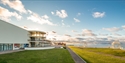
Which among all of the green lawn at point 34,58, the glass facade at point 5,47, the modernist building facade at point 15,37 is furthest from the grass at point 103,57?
the modernist building facade at point 15,37

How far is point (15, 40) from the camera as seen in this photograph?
3259cm

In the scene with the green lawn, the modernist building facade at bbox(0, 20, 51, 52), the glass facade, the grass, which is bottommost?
the grass

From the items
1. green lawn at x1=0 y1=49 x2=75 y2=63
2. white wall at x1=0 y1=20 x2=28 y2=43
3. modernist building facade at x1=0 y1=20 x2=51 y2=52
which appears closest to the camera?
green lawn at x1=0 y1=49 x2=75 y2=63

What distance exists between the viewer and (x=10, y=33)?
29656 mm

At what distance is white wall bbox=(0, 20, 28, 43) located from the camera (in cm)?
2617

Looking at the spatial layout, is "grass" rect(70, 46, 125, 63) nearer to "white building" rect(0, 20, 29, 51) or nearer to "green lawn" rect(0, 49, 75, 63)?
"green lawn" rect(0, 49, 75, 63)

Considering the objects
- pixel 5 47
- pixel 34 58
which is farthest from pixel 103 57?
pixel 5 47

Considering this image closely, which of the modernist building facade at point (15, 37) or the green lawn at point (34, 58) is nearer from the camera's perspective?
the green lawn at point (34, 58)

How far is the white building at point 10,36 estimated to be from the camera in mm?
26198

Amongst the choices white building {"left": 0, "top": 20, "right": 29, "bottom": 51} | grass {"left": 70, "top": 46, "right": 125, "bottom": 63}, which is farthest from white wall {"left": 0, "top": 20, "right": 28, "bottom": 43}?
grass {"left": 70, "top": 46, "right": 125, "bottom": 63}

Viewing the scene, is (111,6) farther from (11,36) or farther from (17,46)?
(17,46)

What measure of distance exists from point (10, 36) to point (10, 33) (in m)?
0.88

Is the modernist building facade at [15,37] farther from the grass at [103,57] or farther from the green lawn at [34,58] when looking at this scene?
the grass at [103,57]

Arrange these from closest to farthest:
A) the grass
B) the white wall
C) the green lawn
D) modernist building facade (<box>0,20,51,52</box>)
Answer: the green lawn → the grass → the white wall → modernist building facade (<box>0,20,51,52</box>)
